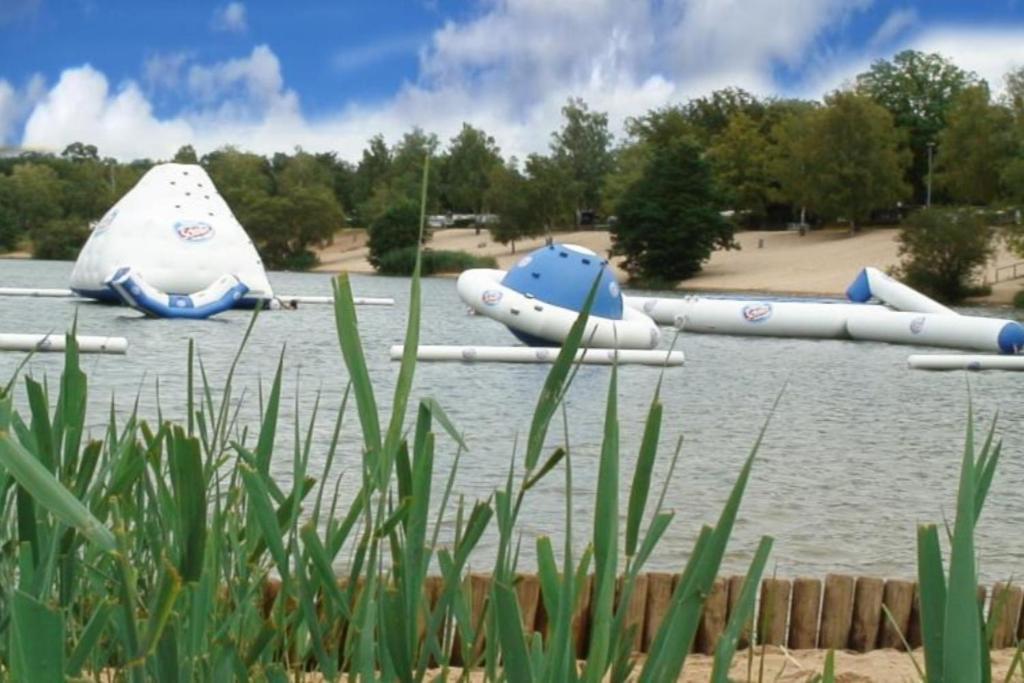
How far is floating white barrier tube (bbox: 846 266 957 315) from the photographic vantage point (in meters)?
32.2

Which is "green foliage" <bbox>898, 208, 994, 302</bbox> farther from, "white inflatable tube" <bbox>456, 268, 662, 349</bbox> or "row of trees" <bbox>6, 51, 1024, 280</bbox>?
"white inflatable tube" <bbox>456, 268, 662, 349</bbox>

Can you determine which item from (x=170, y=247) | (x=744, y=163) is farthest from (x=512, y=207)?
(x=170, y=247)

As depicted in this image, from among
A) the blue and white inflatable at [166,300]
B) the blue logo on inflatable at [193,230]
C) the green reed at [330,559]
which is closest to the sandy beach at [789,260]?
the blue logo on inflatable at [193,230]

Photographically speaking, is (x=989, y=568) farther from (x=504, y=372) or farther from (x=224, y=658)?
(x=504, y=372)

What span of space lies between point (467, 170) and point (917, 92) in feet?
73.8

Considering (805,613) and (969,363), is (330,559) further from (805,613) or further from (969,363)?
(969,363)

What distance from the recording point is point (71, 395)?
2.28 m

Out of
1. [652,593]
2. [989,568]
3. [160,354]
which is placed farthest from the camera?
[160,354]

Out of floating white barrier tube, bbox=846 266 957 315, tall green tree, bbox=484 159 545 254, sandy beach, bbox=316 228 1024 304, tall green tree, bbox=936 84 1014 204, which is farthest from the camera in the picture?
tall green tree, bbox=484 159 545 254

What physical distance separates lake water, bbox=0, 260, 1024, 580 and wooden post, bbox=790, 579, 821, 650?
0.27 meters

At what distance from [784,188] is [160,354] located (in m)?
54.9

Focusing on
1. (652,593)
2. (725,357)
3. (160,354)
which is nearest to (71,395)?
(652,593)

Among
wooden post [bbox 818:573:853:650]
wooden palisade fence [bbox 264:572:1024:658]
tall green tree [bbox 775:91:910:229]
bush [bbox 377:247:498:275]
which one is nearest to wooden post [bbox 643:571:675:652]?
wooden palisade fence [bbox 264:572:1024:658]

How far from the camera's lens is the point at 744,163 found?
80438mm
